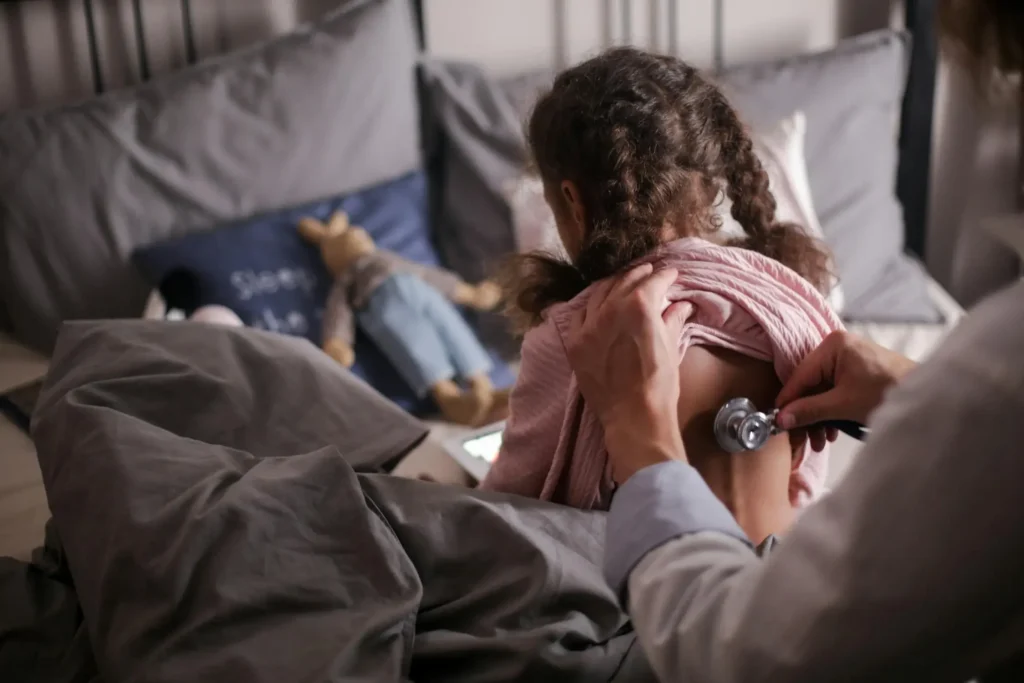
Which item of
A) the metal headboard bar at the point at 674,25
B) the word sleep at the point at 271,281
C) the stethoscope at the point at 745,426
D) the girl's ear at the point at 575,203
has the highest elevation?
the girl's ear at the point at 575,203

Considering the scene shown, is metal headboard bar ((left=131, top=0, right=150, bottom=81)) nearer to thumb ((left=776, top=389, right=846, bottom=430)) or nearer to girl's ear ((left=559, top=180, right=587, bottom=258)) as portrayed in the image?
girl's ear ((left=559, top=180, right=587, bottom=258))

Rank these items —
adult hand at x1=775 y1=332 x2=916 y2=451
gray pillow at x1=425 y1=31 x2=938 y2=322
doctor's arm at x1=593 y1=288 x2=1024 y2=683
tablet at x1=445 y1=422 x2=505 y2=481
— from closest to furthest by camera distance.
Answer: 1. doctor's arm at x1=593 y1=288 x2=1024 y2=683
2. adult hand at x1=775 y1=332 x2=916 y2=451
3. tablet at x1=445 y1=422 x2=505 y2=481
4. gray pillow at x1=425 y1=31 x2=938 y2=322

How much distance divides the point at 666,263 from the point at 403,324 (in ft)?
2.45

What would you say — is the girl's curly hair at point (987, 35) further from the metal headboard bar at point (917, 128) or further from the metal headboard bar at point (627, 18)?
the metal headboard bar at point (917, 128)

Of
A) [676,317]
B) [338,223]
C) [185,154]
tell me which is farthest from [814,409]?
[185,154]

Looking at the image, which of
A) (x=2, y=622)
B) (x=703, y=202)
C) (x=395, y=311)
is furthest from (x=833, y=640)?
(x=395, y=311)

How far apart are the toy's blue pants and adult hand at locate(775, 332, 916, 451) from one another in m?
0.79

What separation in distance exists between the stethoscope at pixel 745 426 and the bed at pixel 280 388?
15 centimetres

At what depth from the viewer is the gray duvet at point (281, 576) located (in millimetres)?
869

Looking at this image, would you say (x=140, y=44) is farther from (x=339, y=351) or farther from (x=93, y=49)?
(x=339, y=351)

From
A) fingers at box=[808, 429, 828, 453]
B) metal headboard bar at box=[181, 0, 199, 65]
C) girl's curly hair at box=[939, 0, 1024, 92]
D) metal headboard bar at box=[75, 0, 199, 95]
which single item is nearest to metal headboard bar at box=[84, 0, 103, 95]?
metal headboard bar at box=[75, 0, 199, 95]

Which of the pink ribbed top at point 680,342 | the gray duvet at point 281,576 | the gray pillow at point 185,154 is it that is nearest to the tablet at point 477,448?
the pink ribbed top at point 680,342

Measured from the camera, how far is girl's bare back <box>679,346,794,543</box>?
3.25 ft

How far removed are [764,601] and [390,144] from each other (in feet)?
4.81
